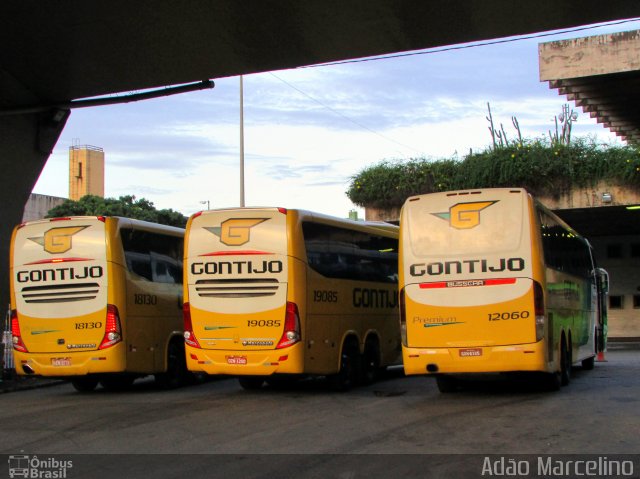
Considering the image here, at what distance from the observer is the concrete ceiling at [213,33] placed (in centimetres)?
1255

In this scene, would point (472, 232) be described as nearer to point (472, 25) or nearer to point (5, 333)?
point (472, 25)

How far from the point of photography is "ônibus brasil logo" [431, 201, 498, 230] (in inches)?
521

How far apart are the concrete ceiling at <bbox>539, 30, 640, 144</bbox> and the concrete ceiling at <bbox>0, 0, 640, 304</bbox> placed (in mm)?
10131

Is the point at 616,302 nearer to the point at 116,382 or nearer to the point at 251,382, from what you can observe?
the point at 251,382

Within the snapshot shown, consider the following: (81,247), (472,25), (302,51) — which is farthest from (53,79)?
(472,25)

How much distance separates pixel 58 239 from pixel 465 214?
7.35 metres

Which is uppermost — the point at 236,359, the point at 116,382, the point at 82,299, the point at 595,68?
the point at 595,68

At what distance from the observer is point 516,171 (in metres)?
27.2

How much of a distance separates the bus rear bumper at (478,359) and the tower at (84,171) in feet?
243

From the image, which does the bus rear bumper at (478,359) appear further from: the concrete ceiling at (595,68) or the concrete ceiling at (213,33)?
the concrete ceiling at (595,68)

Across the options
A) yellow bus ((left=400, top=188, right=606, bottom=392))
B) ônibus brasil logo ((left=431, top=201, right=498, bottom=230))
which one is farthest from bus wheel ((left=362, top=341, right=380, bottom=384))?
ônibus brasil logo ((left=431, top=201, right=498, bottom=230))

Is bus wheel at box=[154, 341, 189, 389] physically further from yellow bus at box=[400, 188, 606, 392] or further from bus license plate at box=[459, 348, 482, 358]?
bus license plate at box=[459, 348, 482, 358]

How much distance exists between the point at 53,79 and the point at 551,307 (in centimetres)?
1030

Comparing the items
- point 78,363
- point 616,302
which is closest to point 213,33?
point 78,363
